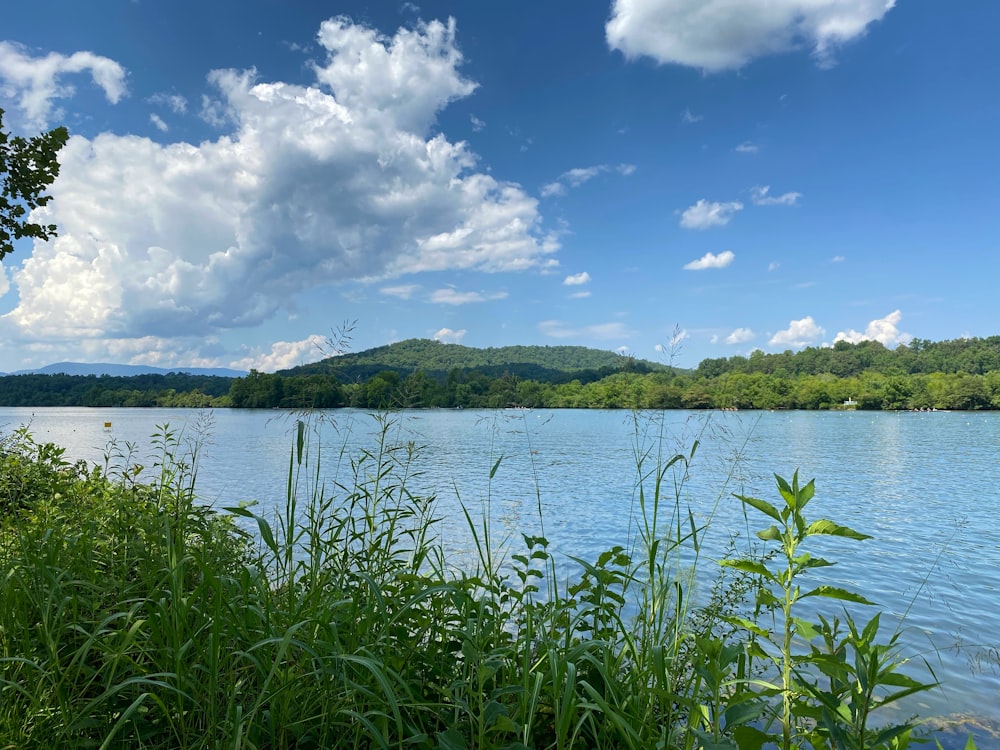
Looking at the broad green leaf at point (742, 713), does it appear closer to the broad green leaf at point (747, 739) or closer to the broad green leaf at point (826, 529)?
the broad green leaf at point (747, 739)

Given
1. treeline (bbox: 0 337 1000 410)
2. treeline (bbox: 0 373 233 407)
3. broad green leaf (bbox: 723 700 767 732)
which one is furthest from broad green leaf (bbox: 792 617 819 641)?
treeline (bbox: 0 373 233 407)

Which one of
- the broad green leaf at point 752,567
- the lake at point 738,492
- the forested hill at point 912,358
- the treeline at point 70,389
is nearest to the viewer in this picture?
the broad green leaf at point 752,567

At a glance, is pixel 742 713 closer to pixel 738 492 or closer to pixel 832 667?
pixel 832 667

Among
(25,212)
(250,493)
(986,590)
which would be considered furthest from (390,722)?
(250,493)

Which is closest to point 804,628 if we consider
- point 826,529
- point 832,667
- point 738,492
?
point 832,667

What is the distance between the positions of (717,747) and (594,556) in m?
9.19

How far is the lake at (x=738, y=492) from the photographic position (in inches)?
197

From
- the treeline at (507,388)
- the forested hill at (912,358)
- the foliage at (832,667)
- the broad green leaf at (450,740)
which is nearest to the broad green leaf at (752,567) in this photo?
the foliage at (832,667)

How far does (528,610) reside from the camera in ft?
8.44

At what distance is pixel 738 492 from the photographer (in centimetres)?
1733

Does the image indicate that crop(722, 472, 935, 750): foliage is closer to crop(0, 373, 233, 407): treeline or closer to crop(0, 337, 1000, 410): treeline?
crop(0, 337, 1000, 410): treeline

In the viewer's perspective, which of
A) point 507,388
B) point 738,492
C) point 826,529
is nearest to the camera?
point 826,529

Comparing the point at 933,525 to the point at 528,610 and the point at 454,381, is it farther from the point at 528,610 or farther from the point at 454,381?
the point at 528,610

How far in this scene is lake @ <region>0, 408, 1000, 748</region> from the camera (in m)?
5.01
